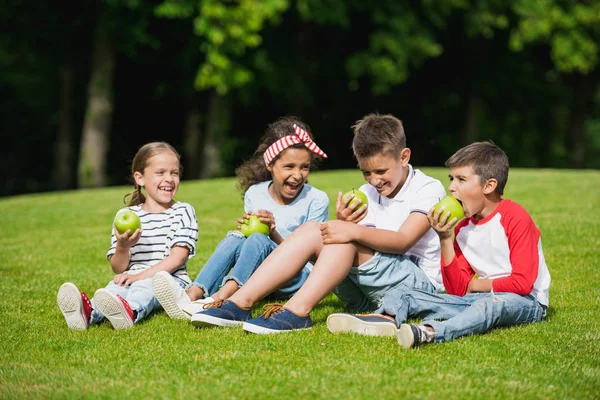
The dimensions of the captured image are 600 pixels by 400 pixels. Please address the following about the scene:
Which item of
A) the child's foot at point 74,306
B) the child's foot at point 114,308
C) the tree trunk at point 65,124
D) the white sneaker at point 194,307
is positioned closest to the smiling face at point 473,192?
the white sneaker at point 194,307

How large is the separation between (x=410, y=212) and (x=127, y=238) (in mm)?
2216

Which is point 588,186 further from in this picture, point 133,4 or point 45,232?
point 133,4

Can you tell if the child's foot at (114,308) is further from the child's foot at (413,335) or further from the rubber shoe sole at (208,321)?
the child's foot at (413,335)

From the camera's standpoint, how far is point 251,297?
5.71 metres

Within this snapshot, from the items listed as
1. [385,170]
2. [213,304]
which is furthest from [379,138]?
[213,304]

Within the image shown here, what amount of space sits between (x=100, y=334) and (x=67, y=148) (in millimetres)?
22614

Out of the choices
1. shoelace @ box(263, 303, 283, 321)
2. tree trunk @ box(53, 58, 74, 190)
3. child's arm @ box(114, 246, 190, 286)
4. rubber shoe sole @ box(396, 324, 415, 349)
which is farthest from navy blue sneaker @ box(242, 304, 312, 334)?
tree trunk @ box(53, 58, 74, 190)

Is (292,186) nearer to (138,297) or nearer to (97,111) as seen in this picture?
(138,297)

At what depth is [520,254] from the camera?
5.40 metres

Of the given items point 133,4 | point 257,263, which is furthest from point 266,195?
point 133,4

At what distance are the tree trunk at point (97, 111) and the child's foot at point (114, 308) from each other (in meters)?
18.5

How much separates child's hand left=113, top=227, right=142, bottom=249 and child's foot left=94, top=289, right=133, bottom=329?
524 millimetres

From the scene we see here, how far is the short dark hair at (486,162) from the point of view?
5.63m

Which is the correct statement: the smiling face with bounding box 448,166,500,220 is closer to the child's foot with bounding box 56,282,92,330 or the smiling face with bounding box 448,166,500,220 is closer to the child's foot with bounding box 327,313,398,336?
the child's foot with bounding box 327,313,398,336
